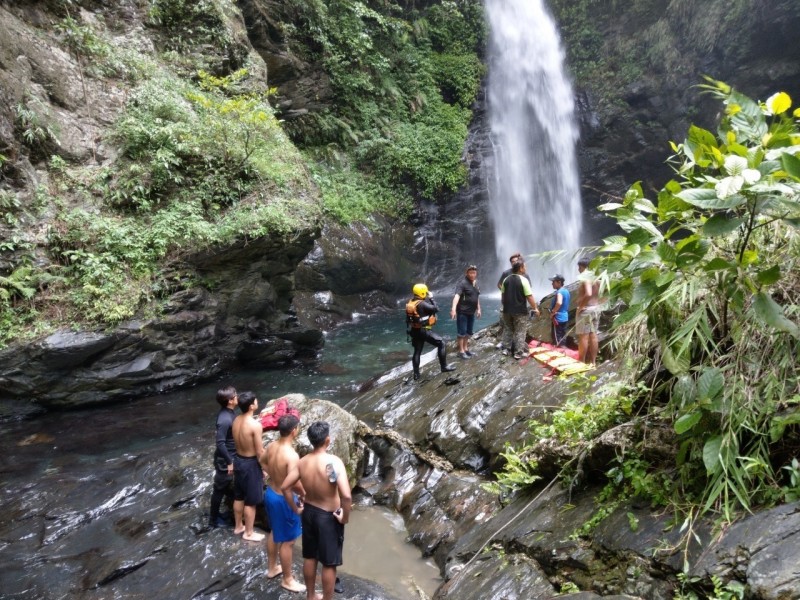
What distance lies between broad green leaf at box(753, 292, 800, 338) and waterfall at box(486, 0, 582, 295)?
18.6 metres

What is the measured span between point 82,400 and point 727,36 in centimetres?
2426

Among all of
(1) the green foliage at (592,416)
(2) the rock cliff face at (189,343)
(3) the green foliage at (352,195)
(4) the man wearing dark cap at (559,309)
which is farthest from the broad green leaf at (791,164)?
(3) the green foliage at (352,195)

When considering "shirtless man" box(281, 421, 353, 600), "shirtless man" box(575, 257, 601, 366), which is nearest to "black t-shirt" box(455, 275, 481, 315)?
"shirtless man" box(575, 257, 601, 366)

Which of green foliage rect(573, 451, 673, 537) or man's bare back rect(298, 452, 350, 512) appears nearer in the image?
green foliage rect(573, 451, 673, 537)

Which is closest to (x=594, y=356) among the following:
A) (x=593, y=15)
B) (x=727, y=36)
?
(x=727, y=36)

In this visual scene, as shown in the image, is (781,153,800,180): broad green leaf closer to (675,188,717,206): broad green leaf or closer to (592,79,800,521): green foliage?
(592,79,800,521): green foliage

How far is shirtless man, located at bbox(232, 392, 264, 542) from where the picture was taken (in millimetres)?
4988

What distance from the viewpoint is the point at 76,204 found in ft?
31.8

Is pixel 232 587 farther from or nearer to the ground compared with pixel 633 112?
nearer to the ground

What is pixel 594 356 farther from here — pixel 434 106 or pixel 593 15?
pixel 593 15

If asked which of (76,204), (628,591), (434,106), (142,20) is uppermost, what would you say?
(142,20)

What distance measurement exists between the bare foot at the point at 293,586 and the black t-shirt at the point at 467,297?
5.13 meters

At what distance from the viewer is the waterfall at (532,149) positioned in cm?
2134

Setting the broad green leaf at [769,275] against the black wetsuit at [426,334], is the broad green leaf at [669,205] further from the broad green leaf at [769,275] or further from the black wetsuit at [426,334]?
the black wetsuit at [426,334]
